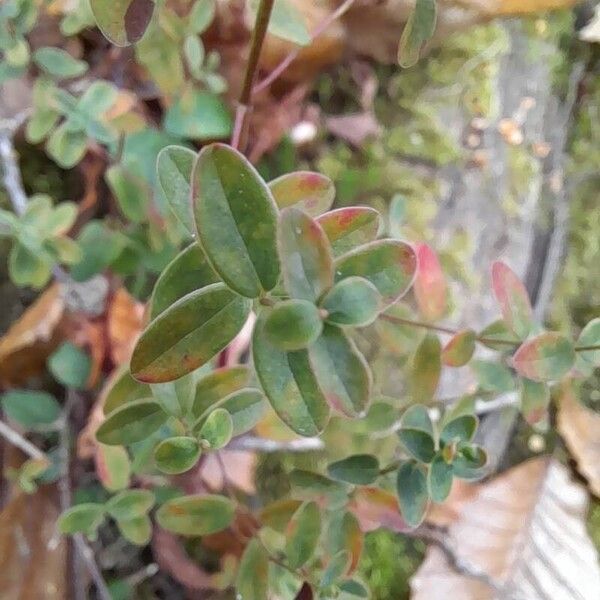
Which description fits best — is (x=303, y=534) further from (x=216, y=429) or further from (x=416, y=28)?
(x=416, y=28)

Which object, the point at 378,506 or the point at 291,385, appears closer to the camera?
the point at 291,385

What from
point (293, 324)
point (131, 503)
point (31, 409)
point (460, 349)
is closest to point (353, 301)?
point (293, 324)

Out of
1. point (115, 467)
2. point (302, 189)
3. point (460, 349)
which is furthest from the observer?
point (115, 467)

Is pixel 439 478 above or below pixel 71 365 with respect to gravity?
above

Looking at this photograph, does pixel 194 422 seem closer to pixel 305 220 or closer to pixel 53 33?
pixel 305 220

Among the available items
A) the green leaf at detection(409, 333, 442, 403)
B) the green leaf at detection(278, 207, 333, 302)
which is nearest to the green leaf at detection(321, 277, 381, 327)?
the green leaf at detection(278, 207, 333, 302)

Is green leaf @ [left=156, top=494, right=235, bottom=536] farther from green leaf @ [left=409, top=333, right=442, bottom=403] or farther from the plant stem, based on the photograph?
the plant stem

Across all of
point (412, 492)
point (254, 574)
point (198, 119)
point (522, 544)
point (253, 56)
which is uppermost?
point (253, 56)

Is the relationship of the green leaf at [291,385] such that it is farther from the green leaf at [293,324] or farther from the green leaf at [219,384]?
the green leaf at [219,384]
